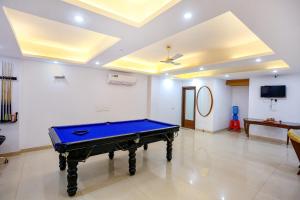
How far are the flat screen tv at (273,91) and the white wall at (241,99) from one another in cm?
167

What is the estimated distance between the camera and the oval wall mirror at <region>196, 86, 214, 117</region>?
7.29 metres

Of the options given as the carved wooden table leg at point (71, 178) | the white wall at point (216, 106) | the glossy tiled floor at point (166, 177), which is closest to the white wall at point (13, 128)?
the glossy tiled floor at point (166, 177)

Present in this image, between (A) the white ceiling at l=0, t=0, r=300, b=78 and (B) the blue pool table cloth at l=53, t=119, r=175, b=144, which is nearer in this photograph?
(A) the white ceiling at l=0, t=0, r=300, b=78

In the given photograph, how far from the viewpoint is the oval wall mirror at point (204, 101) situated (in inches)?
287

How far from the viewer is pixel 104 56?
391cm

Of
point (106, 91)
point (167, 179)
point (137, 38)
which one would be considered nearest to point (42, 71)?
point (106, 91)

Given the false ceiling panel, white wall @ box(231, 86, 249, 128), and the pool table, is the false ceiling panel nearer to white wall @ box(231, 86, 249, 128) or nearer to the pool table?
the pool table

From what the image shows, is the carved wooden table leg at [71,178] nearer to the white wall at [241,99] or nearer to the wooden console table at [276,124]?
the wooden console table at [276,124]

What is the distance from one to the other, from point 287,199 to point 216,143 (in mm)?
3037

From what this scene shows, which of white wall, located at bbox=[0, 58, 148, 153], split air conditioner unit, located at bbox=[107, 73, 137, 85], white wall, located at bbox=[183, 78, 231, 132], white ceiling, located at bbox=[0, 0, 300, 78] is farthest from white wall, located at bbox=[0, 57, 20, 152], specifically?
white wall, located at bbox=[183, 78, 231, 132]

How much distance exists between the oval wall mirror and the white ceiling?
441 cm

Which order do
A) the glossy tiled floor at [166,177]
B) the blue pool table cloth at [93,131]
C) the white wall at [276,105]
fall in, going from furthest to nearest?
1. the white wall at [276,105]
2. the blue pool table cloth at [93,131]
3. the glossy tiled floor at [166,177]

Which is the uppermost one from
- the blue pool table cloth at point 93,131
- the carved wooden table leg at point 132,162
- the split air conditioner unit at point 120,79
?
the split air conditioner unit at point 120,79

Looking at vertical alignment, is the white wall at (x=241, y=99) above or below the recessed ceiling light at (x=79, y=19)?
below
